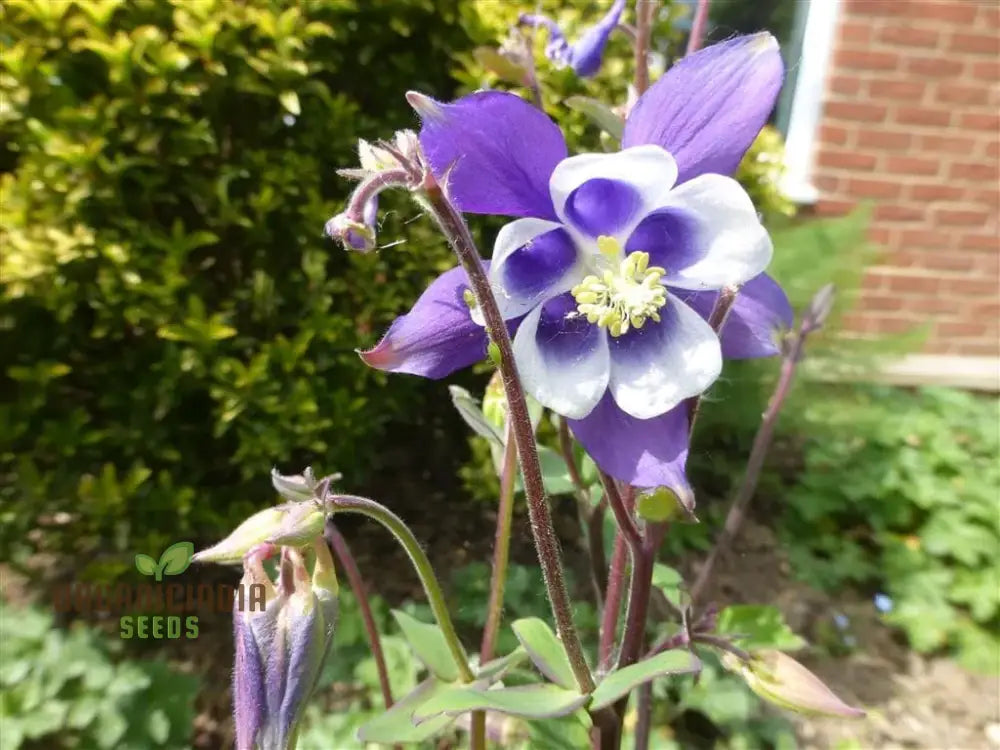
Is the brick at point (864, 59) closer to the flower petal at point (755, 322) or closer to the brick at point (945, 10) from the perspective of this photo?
the brick at point (945, 10)

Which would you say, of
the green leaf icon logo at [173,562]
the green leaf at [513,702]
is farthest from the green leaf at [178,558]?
the green leaf at [513,702]

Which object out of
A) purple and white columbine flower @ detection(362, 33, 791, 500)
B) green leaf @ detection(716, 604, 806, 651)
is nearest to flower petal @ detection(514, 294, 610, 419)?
purple and white columbine flower @ detection(362, 33, 791, 500)

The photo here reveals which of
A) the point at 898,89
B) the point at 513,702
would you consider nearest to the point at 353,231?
the point at 513,702

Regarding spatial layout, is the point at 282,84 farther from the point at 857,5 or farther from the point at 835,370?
the point at 857,5

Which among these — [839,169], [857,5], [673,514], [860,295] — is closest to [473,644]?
[673,514]

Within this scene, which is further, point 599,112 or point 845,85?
point 845,85

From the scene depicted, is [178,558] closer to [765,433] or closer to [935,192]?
[765,433]
